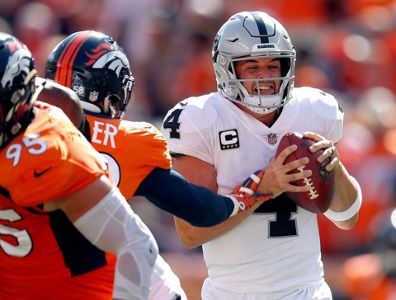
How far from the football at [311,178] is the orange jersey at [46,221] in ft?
2.73

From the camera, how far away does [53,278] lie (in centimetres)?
339

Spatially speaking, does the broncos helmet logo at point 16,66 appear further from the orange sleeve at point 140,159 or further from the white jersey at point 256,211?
the white jersey at point 256,211

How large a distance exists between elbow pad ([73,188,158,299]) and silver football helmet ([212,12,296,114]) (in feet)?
3.27

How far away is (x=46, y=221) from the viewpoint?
10.9 ft

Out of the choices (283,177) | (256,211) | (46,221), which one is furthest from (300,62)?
(46,221)

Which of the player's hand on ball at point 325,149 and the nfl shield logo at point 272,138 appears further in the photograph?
the nfl shield logo at point 272,138

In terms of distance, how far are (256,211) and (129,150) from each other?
0.63 m

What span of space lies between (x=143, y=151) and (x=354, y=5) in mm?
5336

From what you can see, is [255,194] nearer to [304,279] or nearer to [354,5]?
[304,279]

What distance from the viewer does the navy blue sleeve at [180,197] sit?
3.60 metres

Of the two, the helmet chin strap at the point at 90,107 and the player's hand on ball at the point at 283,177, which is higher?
the helmet chin strap at the point at 90,107

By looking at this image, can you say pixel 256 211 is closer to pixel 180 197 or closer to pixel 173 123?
pixel 173 123

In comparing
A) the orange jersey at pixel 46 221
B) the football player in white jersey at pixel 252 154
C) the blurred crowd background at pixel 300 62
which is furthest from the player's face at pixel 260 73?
the blurred crowd background at pixel 300 62

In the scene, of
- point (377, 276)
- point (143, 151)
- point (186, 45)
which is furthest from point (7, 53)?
point (186, 45)
